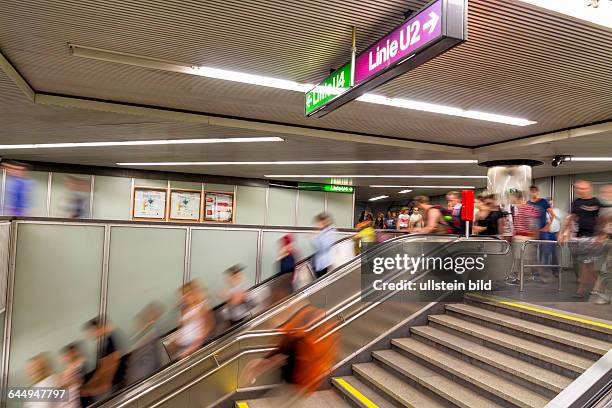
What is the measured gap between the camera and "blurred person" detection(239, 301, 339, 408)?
3.73 metres

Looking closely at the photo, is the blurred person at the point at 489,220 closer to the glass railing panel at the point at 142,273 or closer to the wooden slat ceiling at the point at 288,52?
the wooden slat ceiling at the point at 288,52

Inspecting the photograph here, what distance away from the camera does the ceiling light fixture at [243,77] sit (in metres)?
4.17

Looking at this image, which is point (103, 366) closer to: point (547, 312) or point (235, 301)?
point (235, 301)

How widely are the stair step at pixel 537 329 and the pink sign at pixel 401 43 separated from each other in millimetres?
2850

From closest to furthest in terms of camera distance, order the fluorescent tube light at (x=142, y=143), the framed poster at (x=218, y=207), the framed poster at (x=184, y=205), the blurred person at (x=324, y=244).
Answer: the blurred person at (x=324, y=244) < the fluorescent tube light at (x=142, y=143) < the framed poster at (x=184, y=205) < the framed poster at (x=218, y=207)

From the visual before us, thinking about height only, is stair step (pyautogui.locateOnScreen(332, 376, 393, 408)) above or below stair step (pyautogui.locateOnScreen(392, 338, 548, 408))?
below

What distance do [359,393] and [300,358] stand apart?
0.97 metres

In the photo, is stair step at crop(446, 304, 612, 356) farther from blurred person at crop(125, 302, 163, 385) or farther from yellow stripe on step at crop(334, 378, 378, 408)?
blurred person at crop(125, 302, 163, 385)

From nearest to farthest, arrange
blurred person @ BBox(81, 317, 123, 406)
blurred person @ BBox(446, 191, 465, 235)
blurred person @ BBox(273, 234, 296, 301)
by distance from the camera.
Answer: blurred person @ BBox(81, 317, 123, 406)
blurred person @ BBox(273, 234, 296, 301)
blurred person @ BBox(446, 191, 465, 235)

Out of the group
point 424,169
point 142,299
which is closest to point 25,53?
point 142,299

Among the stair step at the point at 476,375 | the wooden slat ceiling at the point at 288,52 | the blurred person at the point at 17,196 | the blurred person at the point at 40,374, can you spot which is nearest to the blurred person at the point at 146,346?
the blurred person at the point at 40,374

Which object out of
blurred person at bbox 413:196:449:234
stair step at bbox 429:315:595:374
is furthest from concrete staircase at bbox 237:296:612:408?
blurred person at bbox 413:196:449:234

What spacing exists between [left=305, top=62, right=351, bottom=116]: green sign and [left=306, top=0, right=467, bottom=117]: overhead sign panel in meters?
0.10

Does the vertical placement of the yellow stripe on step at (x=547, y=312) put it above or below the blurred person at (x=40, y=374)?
above
